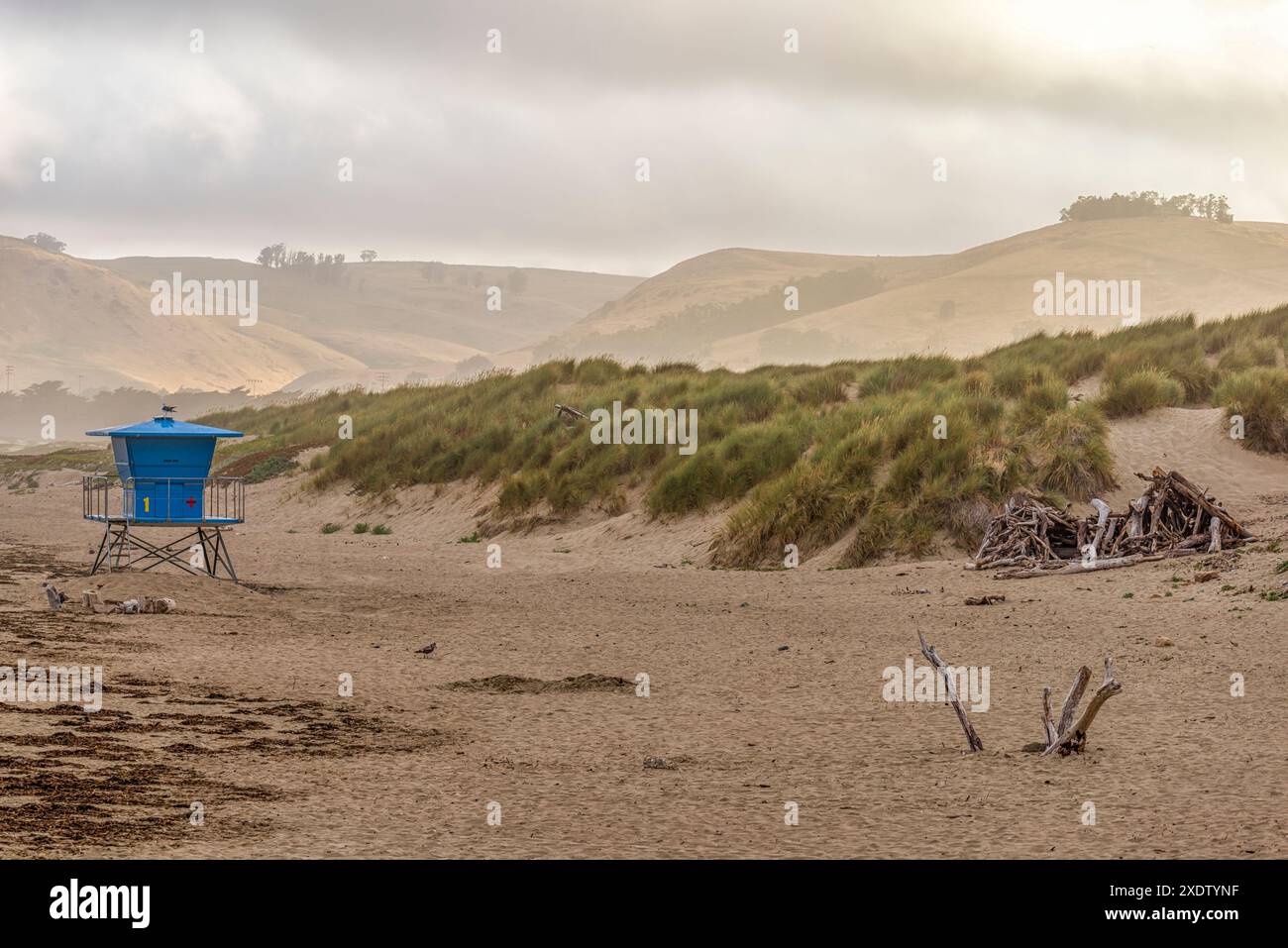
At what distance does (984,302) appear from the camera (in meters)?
156

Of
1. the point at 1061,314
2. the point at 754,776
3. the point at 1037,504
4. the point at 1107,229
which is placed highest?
the point at 1107,229

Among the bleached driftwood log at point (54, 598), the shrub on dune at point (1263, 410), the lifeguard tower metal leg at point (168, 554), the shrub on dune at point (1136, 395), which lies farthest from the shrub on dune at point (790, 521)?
the bleached driftwood log at point (54, 598)

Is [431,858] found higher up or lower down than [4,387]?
lower down

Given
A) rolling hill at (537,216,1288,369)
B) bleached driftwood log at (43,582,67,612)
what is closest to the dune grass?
bleached driftwood log at (43,582,67,612)

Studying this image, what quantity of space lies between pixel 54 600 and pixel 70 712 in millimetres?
6617

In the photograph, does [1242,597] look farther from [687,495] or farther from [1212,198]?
[1212,198]

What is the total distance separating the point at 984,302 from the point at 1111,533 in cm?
14396

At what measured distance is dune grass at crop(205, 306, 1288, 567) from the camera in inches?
802

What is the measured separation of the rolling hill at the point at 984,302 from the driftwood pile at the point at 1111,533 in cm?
11990

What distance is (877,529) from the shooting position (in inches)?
776

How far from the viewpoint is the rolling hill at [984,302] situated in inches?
5571

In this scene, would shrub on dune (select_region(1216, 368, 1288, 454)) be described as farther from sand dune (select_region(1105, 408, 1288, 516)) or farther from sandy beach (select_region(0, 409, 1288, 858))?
sandy beach (select_region(0, 409, 1288, 858))

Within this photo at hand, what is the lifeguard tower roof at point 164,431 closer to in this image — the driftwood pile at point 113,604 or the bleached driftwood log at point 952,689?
the driftwood pile at point 113,604

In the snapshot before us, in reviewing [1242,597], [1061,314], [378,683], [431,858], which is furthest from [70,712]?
[1061,314]
